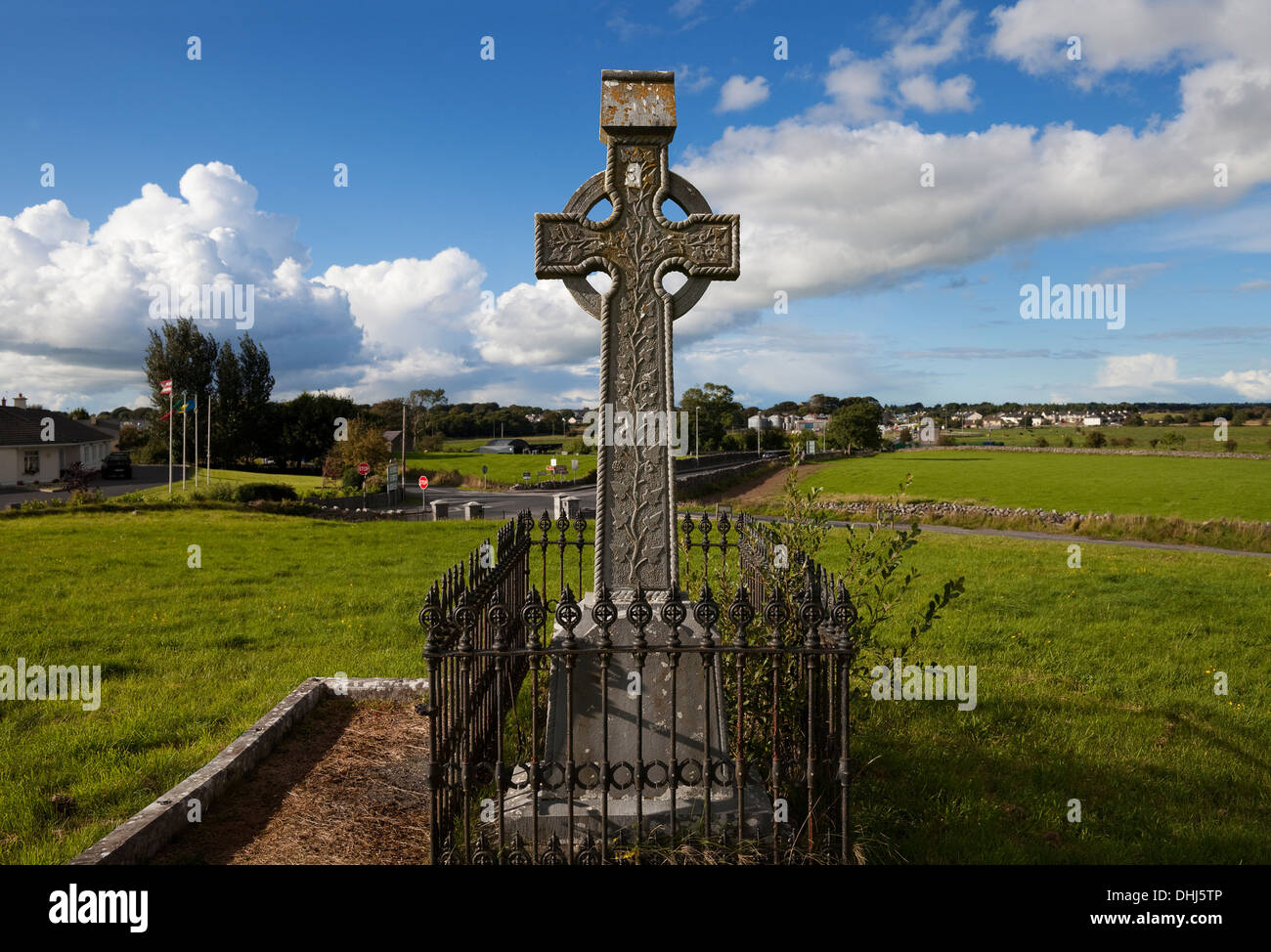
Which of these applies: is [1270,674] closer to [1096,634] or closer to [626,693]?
[1096,634]

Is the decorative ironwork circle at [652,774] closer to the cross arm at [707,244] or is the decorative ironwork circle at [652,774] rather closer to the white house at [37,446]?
the cross arm at [707,244]

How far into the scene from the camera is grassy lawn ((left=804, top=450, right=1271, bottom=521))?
33.0 m

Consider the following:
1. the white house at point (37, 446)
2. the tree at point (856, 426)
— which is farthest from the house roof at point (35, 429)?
the tree at point (856, 426)

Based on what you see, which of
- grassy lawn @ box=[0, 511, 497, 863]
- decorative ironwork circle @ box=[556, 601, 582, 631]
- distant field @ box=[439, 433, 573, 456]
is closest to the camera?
decorative ironwork circle @ box=[556, 601, 582, 631]

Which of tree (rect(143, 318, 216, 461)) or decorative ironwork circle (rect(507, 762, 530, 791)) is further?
tree (rect(143, 318, 216, 461))

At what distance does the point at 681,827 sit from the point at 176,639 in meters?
6.88

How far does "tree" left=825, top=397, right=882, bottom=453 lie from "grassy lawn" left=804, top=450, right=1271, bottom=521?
16.6m

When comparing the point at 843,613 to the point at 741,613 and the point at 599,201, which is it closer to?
the point at 741,613

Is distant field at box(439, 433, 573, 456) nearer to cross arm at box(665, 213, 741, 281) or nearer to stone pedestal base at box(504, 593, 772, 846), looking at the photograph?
cross arm at box(665, 213, 741, 281)

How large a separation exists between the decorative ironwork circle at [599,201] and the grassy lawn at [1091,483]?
63.8ft

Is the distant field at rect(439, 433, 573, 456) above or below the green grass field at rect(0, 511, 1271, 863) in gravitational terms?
above

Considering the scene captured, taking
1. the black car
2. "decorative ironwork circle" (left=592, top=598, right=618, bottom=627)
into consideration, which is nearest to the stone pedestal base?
"decorative ironwork circle" (left=592, top=598, right=618, bottom=627)

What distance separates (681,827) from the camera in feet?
12.2
